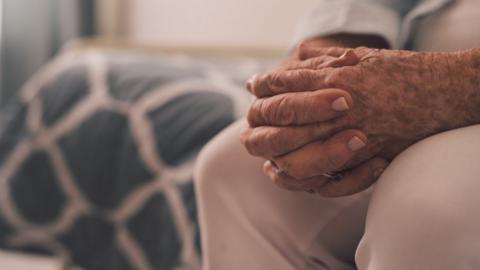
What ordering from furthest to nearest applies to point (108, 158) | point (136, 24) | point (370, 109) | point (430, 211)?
point (136, 24), point (108, 158), point (370, 109), point (430, 211)

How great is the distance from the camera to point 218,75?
4.56 ft

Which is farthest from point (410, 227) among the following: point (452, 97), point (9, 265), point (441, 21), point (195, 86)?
point (9, 265)

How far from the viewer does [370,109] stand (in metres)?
0.57

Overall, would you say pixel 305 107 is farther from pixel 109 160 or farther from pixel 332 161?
pixel 109 160

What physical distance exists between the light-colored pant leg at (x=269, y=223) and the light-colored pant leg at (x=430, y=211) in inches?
5.1

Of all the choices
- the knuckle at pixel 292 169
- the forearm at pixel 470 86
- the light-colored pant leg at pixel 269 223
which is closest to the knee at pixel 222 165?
the light-colored pant leg at pixel 269 223

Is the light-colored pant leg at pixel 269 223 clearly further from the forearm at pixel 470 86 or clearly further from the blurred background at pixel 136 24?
the blurred background at pixel 136 24

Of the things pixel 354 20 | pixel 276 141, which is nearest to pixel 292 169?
pixel 276 141

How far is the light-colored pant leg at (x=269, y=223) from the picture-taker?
26.1 inches

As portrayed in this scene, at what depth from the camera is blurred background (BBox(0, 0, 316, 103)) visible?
2.48 metres

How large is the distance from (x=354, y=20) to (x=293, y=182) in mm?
275

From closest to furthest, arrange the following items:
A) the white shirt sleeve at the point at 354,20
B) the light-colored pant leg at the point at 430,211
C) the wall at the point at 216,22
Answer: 1. the light-colored pant leg at the point at 430,211
2. the white shirt sleeve at the point at 354,20
3. the wall at the point at 216,22

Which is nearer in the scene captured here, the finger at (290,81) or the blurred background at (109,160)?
the finger at (290,81)

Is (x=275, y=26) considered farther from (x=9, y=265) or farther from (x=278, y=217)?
(x=278, y=217)
